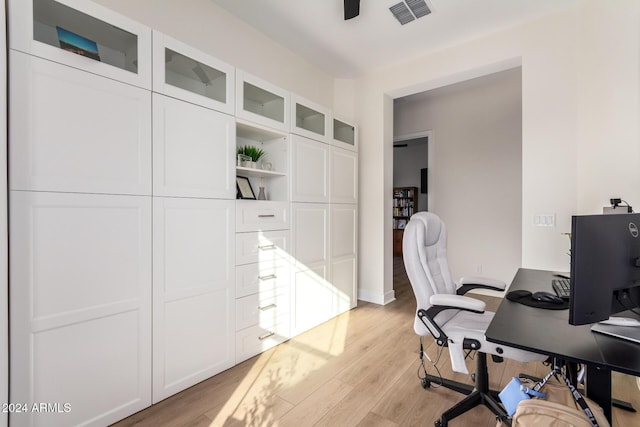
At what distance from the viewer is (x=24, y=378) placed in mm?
1343

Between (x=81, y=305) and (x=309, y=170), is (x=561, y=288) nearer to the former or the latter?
(x=309, y=170)

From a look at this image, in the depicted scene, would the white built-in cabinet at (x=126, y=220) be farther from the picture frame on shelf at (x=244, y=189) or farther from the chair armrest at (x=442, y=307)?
the chair armrest at (x=442, y=307)

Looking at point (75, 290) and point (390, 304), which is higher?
point (75, 290)

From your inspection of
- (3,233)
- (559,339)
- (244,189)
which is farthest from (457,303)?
(3,233)

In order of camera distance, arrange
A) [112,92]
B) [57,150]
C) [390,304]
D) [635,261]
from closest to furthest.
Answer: [635,261]
[57,150]
[112,92]
[390,304]

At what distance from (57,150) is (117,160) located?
0.25 meters

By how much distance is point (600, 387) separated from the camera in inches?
37.8

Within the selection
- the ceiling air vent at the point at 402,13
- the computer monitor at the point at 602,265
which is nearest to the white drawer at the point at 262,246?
the computer monitor at the point at 602,265

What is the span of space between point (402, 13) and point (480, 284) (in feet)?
7.77

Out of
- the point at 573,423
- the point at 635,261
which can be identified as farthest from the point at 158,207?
the point at 635,261

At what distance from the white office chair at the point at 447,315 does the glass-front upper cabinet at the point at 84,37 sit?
189cm

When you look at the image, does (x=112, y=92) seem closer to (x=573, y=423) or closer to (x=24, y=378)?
(x=24, y=378)

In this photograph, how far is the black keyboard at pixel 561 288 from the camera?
155 centimetres

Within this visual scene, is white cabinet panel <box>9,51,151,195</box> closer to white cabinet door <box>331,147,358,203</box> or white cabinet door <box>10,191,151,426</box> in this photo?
white cabinet door <box>10,191,151,426</box>
